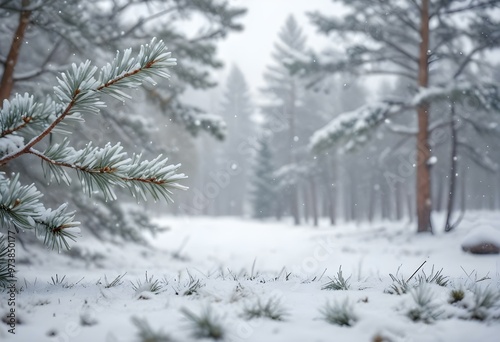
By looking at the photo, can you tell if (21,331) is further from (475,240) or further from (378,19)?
(378,19)

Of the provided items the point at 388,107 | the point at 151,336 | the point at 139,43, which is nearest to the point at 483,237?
the point at 388,107

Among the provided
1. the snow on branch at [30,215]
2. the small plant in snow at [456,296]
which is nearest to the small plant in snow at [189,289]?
the snow on branch at [30,215]

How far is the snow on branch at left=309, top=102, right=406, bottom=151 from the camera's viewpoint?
9961 mm

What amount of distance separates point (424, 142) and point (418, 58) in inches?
113

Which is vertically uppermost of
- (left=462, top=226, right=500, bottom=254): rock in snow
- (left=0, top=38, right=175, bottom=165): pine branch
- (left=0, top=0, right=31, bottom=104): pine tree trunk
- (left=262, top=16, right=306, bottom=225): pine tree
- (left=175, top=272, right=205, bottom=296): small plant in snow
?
(left=262, top=16, right=306, bottom=225): pine tree

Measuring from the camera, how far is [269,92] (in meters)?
30.1

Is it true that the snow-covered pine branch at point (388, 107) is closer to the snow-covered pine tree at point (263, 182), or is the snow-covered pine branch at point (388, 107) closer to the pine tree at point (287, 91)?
the pine tree at point (287, 91)

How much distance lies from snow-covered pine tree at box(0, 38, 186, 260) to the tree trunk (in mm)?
10539

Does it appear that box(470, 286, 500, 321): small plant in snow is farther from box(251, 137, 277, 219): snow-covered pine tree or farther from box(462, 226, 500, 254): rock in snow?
box(251, 137, 277, 219): snow-covered pine tree

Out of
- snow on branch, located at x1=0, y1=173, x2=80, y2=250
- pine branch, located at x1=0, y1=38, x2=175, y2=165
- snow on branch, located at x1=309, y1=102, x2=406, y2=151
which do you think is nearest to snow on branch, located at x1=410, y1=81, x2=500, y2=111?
snow on branch, located at x1=309, y1=102, x2=406, y2=151

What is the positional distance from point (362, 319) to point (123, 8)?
25.7 feet

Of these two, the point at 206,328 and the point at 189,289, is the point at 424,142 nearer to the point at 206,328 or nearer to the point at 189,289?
the point at 189,289

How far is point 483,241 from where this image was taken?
7.05 meters

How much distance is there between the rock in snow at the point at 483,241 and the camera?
6863 mm
